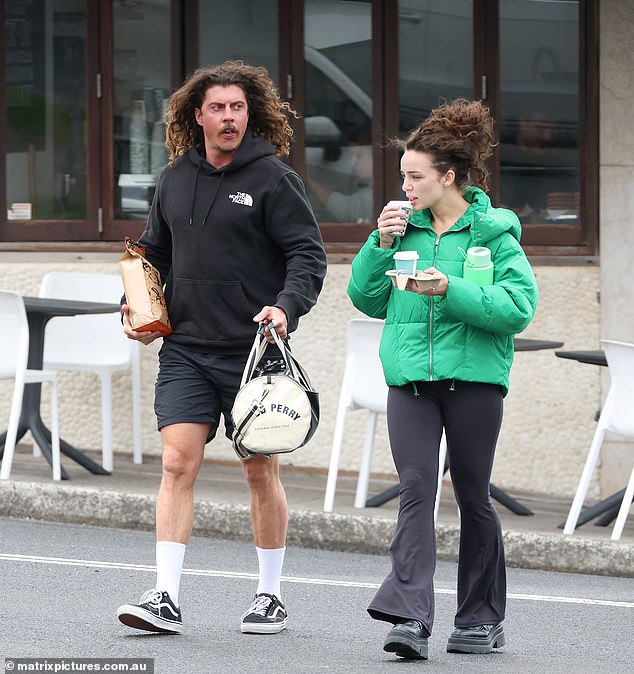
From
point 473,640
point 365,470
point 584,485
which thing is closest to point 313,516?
point 365,470

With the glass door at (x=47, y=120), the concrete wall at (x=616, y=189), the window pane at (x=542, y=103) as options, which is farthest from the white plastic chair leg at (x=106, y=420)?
the concrete wall at (x=616, y=189)

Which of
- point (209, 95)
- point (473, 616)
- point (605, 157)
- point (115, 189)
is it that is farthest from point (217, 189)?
point (115, 189)

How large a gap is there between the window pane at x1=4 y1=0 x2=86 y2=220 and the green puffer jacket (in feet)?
17.3

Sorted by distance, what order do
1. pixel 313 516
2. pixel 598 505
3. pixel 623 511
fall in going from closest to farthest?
1. pixel 623 511
2. pixel 313 516
3. pixel 598 505

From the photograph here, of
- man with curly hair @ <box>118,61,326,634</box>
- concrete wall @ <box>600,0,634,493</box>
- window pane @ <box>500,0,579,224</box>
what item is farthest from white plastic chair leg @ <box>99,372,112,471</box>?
man with curly hair @ <box>118,61,326,634</box>

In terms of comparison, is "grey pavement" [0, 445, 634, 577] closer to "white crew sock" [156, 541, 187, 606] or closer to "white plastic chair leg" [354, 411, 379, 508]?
"white plastic chair leg" [354, 411, 379, 508]

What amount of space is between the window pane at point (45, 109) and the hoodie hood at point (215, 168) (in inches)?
185

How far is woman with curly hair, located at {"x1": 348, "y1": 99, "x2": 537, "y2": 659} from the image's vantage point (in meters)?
4.75

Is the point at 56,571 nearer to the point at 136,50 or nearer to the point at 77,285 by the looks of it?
the point at 77,285

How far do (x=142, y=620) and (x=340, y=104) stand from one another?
16.5ft

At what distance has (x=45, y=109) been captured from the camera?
9875mm

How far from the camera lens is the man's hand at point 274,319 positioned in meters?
4.95

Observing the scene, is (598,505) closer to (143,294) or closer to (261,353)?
(261,353)

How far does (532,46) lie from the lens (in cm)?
895
